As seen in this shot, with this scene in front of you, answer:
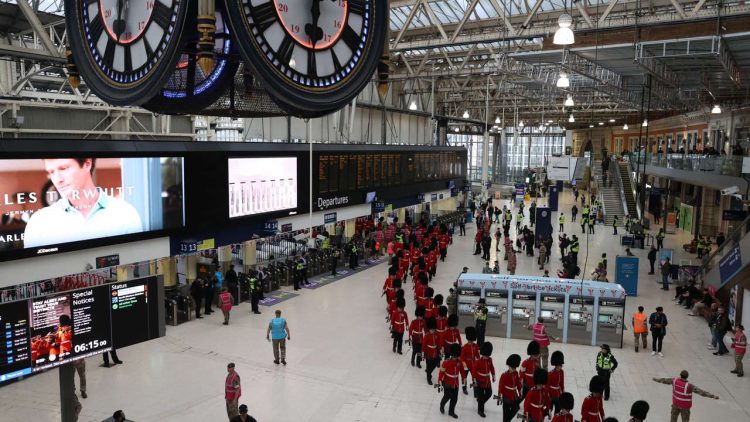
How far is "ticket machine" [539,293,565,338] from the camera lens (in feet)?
42.7

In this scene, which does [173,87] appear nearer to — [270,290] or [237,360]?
[237,360]

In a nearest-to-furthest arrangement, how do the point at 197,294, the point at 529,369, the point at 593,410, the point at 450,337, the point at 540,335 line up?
1. the point at 593,410
2. the point at 529,369
3. the point at 450,337
4. the point at 540,335
5. the point at 197,294

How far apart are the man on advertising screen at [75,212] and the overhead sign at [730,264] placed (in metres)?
14.5

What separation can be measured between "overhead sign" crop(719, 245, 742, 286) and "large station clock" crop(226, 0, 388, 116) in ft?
49.4

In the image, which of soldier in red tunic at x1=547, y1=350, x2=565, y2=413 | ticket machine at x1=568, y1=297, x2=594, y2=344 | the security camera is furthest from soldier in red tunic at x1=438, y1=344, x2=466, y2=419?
the security camera

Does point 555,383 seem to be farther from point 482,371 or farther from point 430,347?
point 430,347

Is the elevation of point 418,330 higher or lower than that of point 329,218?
lower

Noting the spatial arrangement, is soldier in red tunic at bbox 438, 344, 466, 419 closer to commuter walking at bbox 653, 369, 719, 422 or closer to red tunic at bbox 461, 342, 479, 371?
red tunic at bbox 461, 342, 479, 371

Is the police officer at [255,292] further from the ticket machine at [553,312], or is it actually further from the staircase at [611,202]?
the staircase at [611,202]

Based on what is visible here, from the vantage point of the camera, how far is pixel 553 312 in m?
13.1

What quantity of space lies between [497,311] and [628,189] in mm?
27242

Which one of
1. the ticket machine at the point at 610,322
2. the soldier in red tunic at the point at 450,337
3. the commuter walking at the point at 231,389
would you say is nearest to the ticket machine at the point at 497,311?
the ticket machine at the point at 610,322

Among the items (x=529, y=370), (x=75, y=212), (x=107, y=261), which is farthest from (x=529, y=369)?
(x=75, y=212)

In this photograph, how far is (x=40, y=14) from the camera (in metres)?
13.3
